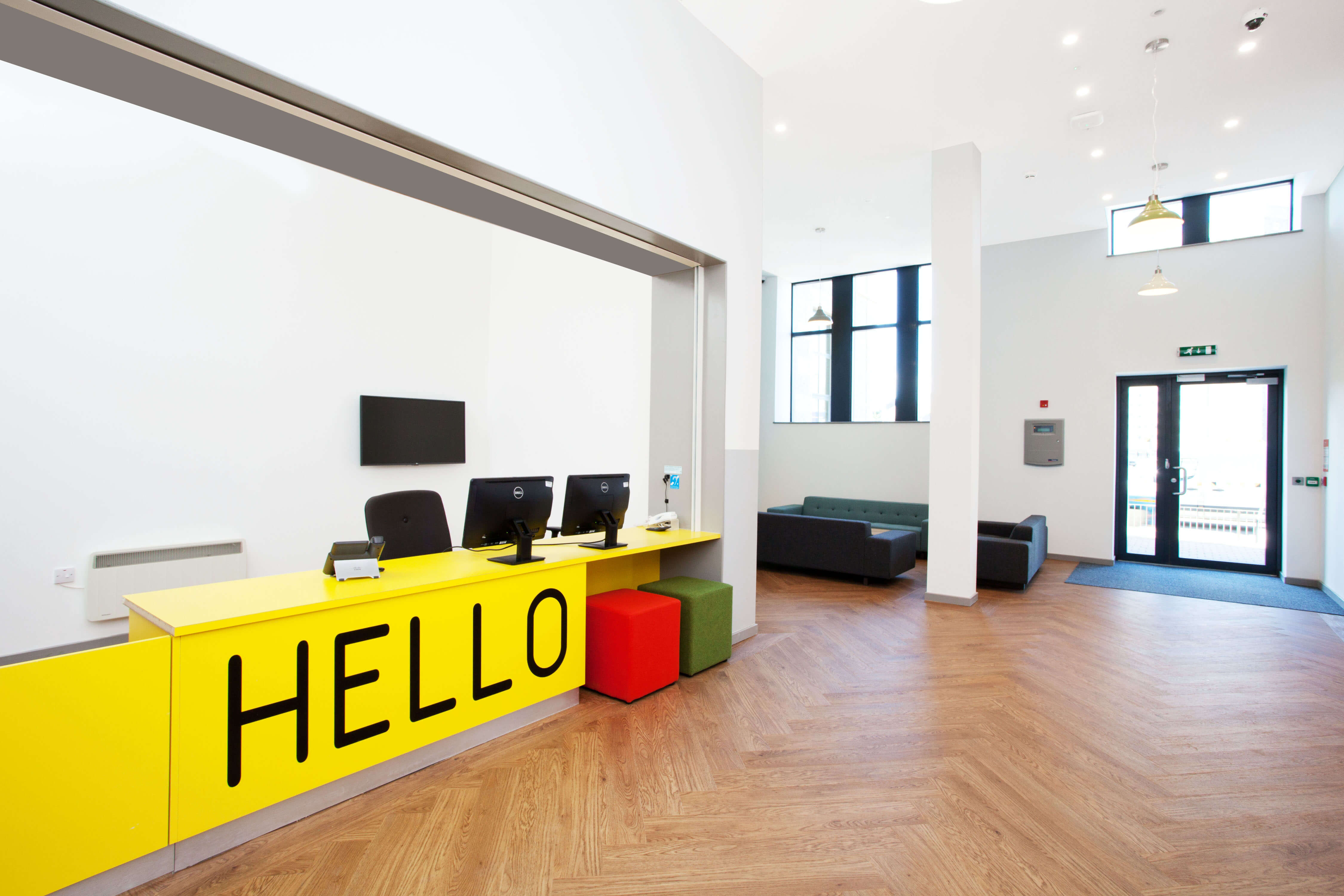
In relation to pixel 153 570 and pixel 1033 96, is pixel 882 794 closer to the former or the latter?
pixel 153 570

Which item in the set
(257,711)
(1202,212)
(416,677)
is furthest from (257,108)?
(1202,212)

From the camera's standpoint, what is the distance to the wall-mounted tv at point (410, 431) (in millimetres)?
5426

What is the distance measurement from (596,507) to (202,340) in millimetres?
3294

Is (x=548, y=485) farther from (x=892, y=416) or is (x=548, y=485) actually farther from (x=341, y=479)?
(x=892, y=416)

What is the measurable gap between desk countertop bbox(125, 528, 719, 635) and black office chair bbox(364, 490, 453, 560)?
26 centimetres

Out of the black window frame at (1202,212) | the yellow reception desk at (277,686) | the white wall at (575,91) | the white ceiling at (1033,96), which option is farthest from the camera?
the black window frame at (1202,212)

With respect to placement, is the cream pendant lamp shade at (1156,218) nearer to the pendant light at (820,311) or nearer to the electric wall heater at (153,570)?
the pendant light at (820,311)

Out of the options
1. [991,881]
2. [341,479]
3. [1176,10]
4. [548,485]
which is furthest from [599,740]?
[1176,10]

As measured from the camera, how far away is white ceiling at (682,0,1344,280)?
13.4 feet

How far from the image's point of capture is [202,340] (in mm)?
4555

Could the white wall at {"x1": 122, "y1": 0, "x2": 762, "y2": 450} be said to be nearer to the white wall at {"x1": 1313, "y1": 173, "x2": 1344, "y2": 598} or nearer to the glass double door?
the white wall at {"x1": 1313, "y1": 173, "x2": 1344, "y2": 598}

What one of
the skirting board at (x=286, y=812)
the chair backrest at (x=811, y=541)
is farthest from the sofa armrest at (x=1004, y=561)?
the skirting board at (x=286, y=812)

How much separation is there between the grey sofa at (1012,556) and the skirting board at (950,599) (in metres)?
0.48

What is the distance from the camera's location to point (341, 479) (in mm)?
5332
